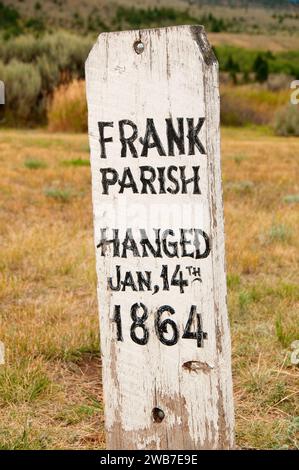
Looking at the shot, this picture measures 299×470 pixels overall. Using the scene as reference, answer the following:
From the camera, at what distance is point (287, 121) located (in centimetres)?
2183

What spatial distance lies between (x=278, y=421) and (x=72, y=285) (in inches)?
96.3

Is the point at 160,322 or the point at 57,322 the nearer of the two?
the point at 160,322

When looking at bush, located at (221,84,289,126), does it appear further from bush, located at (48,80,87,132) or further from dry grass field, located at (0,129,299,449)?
dry grass field, located at (0,129,299,449)

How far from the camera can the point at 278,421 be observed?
3.28 meters

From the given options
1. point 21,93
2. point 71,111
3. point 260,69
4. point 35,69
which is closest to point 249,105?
point 260,69

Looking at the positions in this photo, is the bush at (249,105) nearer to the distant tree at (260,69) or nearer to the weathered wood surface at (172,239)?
the distant tree at (260,69)

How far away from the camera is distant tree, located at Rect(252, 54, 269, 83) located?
29.9m

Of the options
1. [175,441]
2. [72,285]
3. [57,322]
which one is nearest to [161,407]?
[175,441]

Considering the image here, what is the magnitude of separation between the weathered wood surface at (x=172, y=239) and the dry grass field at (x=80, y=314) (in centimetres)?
62

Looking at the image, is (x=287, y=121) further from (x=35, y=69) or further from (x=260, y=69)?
(x=260, y=69)

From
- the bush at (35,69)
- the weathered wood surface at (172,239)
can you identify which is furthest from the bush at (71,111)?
the weathered wood surface at (172,239)

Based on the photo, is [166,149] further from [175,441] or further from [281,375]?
[281,375]

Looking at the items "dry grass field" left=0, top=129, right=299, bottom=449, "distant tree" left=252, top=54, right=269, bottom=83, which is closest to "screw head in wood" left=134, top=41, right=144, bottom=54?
"dry grass field" left=0, top=129, right=299, bottom=449
